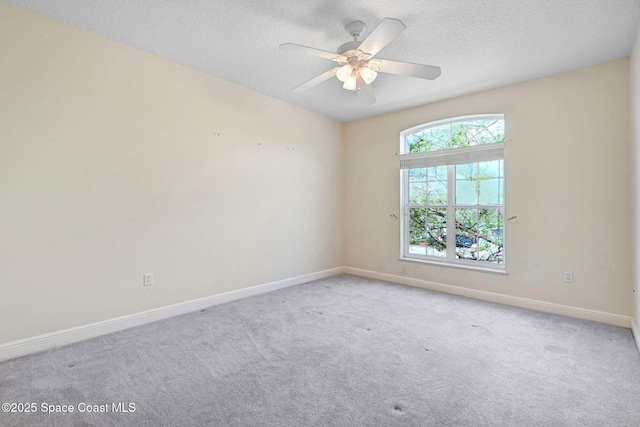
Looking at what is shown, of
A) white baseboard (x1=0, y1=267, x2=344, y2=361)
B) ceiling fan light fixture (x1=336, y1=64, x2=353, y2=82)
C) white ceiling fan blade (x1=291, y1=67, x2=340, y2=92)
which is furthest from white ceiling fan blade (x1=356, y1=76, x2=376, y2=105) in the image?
white baseboard (x1=0, y1=267, x2=344, y2=361)

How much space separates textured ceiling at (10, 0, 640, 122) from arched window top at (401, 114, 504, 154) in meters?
0.56

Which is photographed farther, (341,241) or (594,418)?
(341,241)

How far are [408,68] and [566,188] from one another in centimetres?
220

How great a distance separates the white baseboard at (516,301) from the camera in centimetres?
289

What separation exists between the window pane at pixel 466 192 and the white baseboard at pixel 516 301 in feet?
3.65

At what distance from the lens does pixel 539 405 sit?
1.69 m

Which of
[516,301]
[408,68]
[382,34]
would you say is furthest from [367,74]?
[516,301]

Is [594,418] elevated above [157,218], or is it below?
below

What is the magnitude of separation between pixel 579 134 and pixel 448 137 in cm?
138

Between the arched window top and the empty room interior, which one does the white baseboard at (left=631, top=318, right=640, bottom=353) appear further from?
the arched window top

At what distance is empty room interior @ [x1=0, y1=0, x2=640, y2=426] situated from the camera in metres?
1.86

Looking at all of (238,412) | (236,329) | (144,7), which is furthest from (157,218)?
(238,412)

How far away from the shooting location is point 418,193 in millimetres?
4406

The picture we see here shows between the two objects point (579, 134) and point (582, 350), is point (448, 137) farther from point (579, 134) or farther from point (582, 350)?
point (582, 350)
